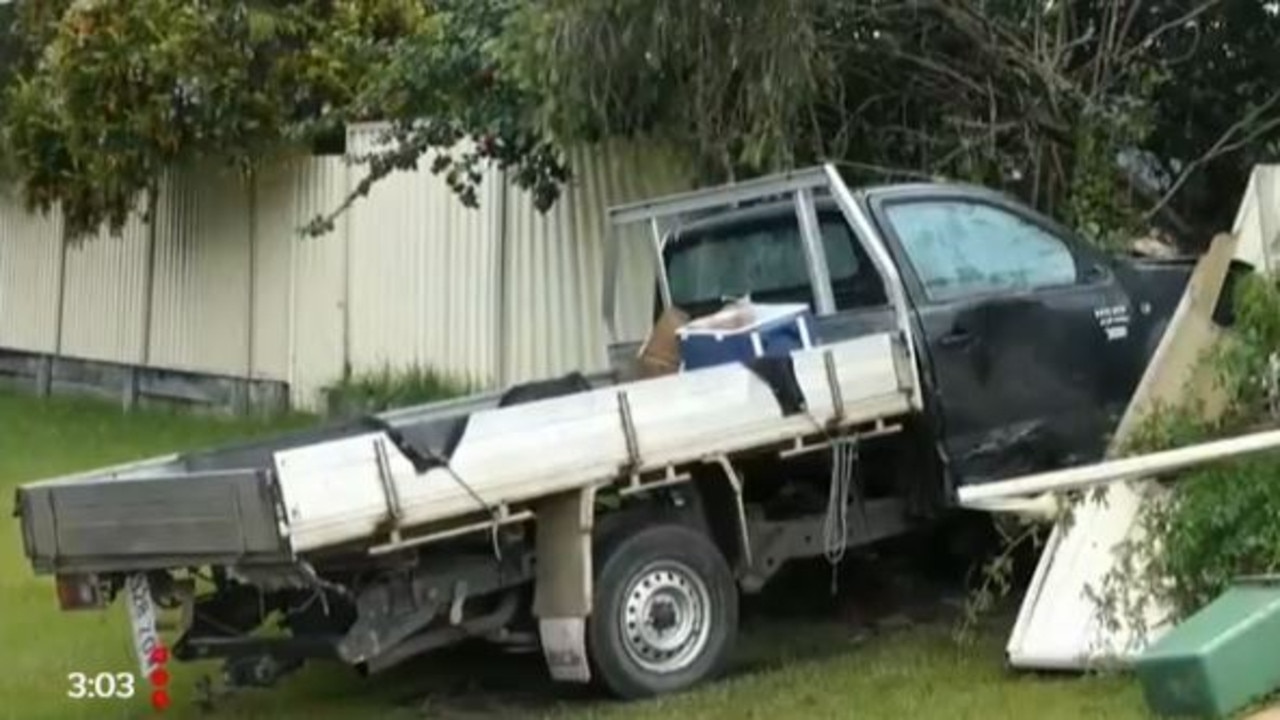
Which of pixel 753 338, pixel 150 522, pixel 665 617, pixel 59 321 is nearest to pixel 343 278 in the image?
pixel 59 321

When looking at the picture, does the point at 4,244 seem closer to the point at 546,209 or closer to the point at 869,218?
the point at 546,209

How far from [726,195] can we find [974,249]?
4.00 ft

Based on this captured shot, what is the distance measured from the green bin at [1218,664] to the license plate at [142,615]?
3.69m

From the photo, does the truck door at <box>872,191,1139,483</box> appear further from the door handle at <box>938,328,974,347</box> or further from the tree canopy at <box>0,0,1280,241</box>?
the tree canopy at <box>0,0,1280,241</box>

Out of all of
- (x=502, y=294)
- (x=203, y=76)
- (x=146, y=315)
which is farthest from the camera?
(x=146, y=315)

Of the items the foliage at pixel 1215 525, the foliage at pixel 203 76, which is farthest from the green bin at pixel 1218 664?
the foliage at pixel 203 76

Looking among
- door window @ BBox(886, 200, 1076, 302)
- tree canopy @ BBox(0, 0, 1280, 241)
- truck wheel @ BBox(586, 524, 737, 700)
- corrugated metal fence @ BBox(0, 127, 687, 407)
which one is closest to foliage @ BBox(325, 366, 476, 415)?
corrugated metal fence @ BBox(0, 127, 687, 407)

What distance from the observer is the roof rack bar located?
1012cm

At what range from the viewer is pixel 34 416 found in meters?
22.0

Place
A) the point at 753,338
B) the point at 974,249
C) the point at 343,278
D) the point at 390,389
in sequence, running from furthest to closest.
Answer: the point at 343,278 → the point at 390,389 → the point at 974,249 → the point at 753,338

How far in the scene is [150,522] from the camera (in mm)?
7996

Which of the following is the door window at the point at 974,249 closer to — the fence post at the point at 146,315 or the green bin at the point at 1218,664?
the green bin at the point at 1218,664

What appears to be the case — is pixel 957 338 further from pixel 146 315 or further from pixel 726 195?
pixel 146 315

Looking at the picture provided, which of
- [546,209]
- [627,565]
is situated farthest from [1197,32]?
[627,565]
